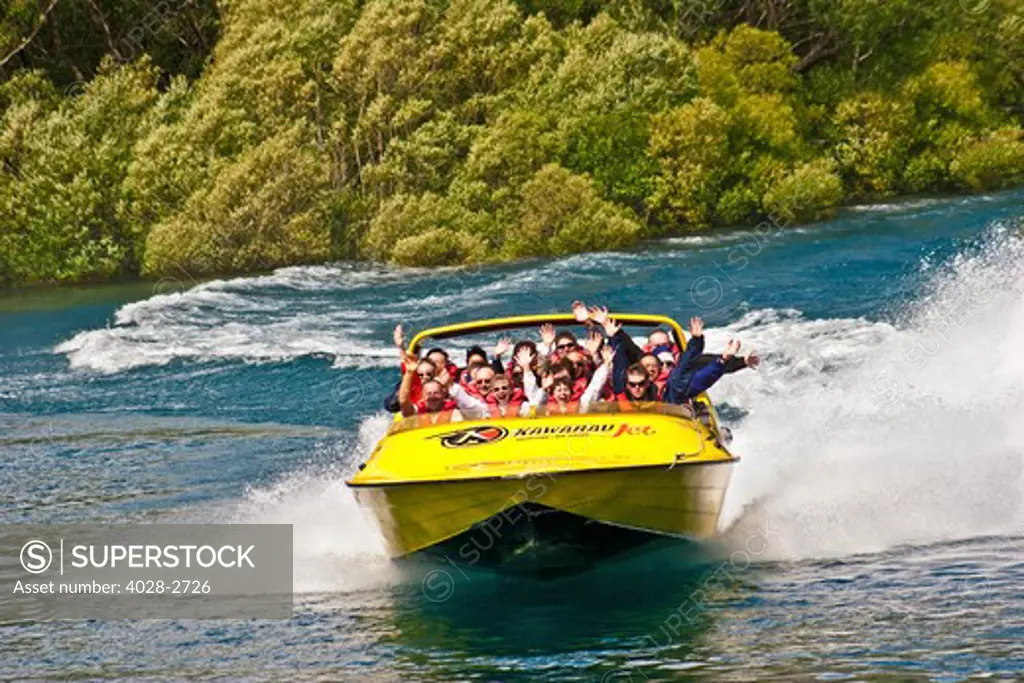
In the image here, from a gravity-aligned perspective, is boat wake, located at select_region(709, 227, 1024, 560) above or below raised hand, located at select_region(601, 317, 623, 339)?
below

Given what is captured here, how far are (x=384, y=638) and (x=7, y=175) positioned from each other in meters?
29.3

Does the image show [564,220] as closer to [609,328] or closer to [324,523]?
[324,523]

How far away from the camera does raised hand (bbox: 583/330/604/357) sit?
1249 cm

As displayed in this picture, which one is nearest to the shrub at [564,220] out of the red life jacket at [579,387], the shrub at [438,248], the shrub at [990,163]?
the shrub at [438,248]

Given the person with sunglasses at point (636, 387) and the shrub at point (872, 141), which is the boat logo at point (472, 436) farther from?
the shrub at point (872, 141)

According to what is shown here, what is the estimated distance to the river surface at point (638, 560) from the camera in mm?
10023

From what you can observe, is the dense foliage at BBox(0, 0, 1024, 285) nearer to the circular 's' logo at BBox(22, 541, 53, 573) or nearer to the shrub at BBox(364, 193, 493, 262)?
the shrub at BBox(364, 193, 493, 262)

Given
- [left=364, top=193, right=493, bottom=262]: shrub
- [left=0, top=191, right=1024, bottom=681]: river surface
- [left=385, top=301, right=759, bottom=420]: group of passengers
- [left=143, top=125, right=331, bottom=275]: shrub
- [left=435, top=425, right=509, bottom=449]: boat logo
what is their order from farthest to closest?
[left=143, top=125, right=331, bottom=275]: shrub, [left=364, top=193, right=493, bottom=262]: shrub, [left=385, top=301, right=759, bottom=420]: group of passengers, [left=435, top=425, right=509, bottom=449]: boat logo, [left=0, top=191, right=1024, bottom=681]: river surface

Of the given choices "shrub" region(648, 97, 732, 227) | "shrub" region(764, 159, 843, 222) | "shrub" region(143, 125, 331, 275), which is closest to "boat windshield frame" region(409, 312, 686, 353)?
"shrub" region(143, 125, 331, 275)

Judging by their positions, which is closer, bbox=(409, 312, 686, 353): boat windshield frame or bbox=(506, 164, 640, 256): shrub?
bbox=(409, 312, 686, 353): boat windshield frame

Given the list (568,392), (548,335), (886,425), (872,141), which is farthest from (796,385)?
(872,141)

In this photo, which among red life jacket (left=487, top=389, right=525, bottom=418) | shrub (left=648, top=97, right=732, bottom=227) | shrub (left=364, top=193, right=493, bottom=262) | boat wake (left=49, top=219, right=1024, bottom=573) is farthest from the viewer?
shrub (left=648, top=97, right=732, bottom=227)

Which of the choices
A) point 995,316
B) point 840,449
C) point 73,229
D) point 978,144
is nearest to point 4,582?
point 840,449

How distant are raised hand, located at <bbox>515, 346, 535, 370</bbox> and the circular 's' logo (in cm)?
383
